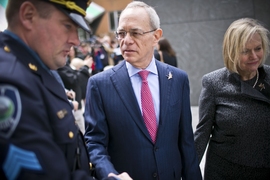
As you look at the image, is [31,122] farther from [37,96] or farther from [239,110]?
[239,110]

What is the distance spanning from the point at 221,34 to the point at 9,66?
572 centimetres

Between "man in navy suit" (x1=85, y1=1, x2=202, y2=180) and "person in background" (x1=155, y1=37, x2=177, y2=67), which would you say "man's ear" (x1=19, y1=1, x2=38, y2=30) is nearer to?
"man in navy suit" (x1=85, y1=1, x2=202, y2=180)

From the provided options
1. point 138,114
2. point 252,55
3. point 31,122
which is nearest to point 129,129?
point 138,114

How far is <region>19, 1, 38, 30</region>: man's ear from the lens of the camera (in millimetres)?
1073

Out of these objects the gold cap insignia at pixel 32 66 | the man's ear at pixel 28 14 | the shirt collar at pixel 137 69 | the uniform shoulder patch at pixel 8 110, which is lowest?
the shirt collar at pixel 137 69

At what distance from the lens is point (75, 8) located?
1169 millimetres

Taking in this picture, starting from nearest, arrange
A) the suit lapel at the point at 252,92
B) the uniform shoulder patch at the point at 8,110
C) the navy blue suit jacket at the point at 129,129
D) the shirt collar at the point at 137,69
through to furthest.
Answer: the uniform shoulder patch at the point at 8,110
the navy blue suit jacket at the point at 129,129
the shirt collar at the point at 137,69
the suit lapel at the point at 252,92

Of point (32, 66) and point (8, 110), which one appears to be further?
point (32, 66)

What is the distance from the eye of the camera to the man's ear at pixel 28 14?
1.07 meters

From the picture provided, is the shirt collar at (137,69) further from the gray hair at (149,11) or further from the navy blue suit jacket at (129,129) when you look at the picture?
the gray hair at (149,11)

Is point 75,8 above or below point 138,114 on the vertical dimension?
above

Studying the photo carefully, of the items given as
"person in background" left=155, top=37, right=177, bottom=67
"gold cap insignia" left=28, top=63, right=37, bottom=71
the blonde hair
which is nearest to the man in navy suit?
the blonde hair

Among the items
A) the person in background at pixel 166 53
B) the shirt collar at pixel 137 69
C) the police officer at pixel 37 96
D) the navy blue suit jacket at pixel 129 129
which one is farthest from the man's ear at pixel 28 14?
the person in background at pixel 166 53

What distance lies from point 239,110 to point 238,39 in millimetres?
517
